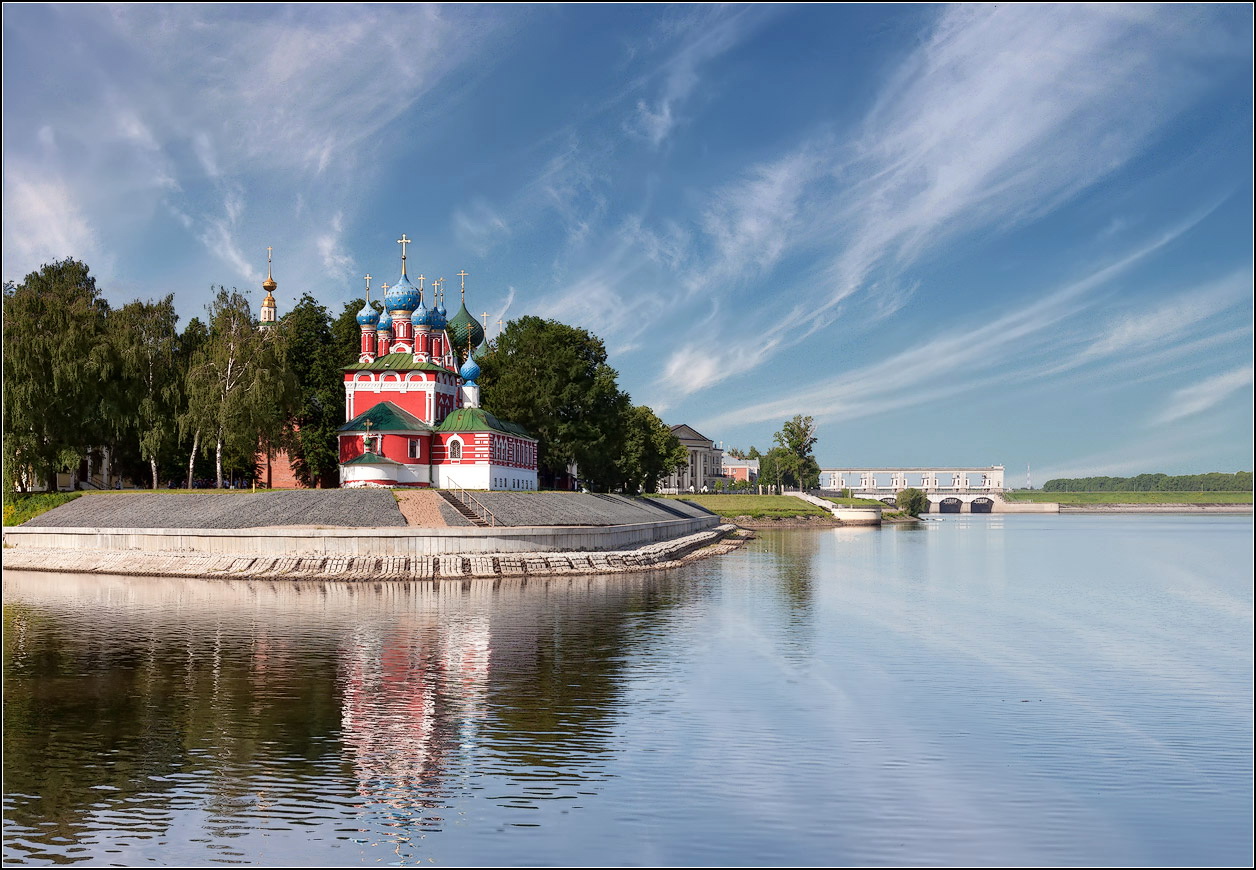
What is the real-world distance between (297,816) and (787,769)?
7.68 meters

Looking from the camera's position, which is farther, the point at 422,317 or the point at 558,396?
the point at 558,396

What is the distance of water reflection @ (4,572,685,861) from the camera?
15484 mm

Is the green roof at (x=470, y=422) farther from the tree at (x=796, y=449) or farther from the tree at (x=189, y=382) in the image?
the tree at (x=796, y=449)

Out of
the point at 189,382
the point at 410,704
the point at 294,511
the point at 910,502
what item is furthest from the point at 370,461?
the point at 910,502

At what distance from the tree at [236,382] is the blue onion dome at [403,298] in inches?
457

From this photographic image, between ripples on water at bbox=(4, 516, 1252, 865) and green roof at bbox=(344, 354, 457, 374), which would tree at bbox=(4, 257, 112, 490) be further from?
ripples on water at bbox=(4, 516, 1252, 865)

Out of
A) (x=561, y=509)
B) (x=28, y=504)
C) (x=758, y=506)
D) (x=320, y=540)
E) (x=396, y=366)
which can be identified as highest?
(x=396, y=366)

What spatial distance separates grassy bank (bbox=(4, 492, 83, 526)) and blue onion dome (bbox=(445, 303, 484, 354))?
34186mm

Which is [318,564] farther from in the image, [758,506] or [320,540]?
[758,506]

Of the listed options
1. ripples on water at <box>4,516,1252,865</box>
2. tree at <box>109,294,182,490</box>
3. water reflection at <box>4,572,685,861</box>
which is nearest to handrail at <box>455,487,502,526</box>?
ripples on water at <box>4,516,1252,865</box>

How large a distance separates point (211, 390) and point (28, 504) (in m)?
11.7

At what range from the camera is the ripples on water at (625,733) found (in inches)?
571

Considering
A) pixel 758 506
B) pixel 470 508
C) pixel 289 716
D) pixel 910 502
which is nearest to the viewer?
pixel 289 716

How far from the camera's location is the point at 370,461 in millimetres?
68625
